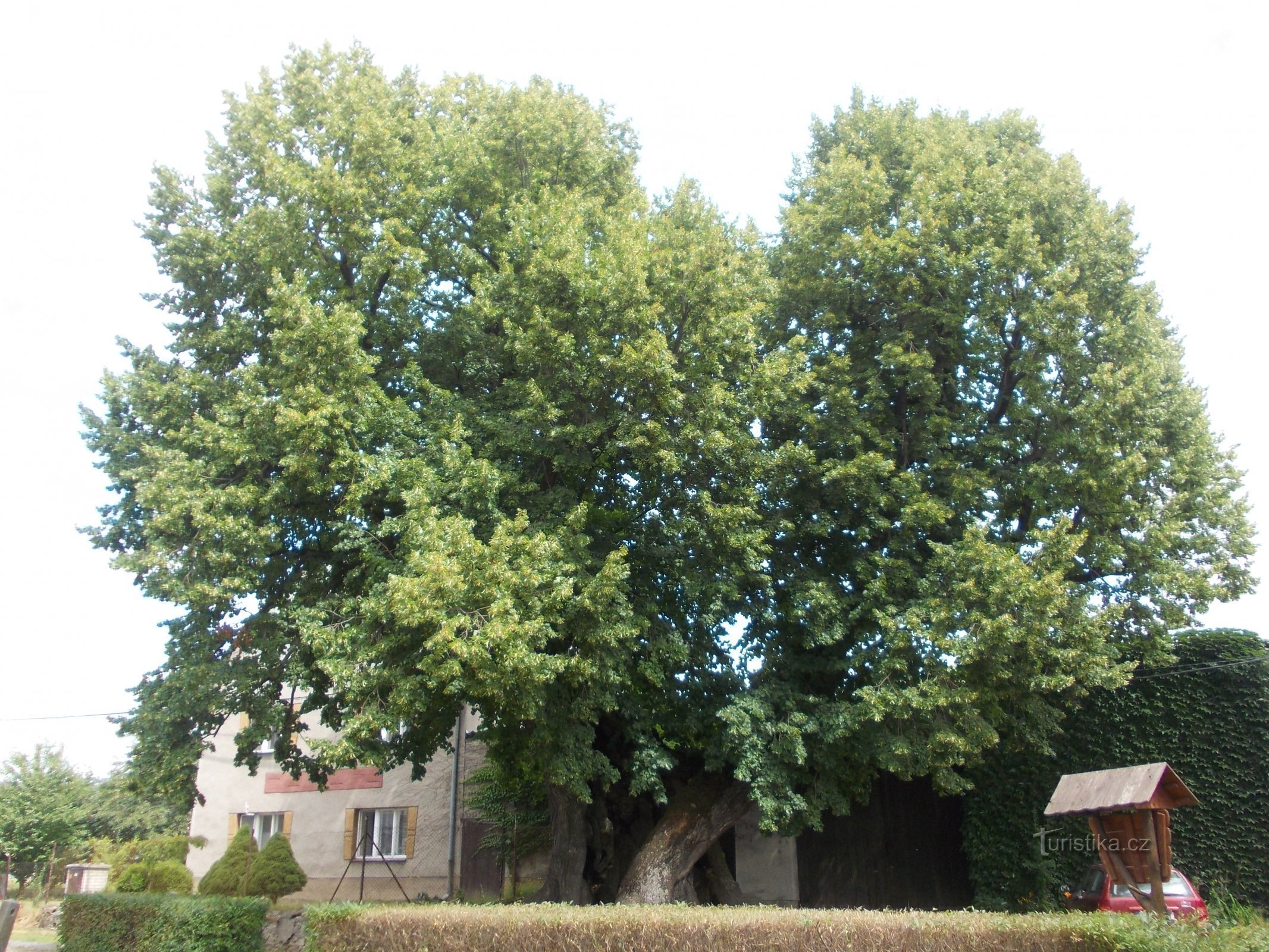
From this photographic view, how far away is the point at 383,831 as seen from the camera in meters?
22.8

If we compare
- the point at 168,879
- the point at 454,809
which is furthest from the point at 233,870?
the point at 454,809

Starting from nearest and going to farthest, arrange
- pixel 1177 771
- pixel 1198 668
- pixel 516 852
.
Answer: pixel 1177 771 → pixel 1198 668 → pixel 516 852

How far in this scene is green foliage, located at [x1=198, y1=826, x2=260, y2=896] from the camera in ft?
69.1

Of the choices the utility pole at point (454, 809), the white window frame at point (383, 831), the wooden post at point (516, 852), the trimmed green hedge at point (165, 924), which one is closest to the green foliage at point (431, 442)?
the trimmed green hedge at point (165, 924)

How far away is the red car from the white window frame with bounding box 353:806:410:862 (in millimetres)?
14910

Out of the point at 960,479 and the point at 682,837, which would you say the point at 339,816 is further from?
the point at 960,479

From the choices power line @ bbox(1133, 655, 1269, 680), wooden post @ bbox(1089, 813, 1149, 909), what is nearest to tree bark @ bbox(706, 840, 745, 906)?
wooden post @ bbox(1089, 813, 1149, 909)

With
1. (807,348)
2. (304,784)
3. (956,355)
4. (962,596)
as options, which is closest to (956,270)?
(956,355)

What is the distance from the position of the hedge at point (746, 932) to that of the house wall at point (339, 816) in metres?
11.2

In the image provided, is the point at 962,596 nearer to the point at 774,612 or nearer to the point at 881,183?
the point at 774,612

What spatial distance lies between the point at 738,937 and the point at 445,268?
11388 millimetres

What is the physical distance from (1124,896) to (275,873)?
17.1 meters

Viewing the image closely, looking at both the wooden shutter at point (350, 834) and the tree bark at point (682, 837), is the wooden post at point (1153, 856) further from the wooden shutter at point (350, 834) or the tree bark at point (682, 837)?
the wooden shutter at point (350, 834)

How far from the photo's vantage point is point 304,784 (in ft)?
78.2
